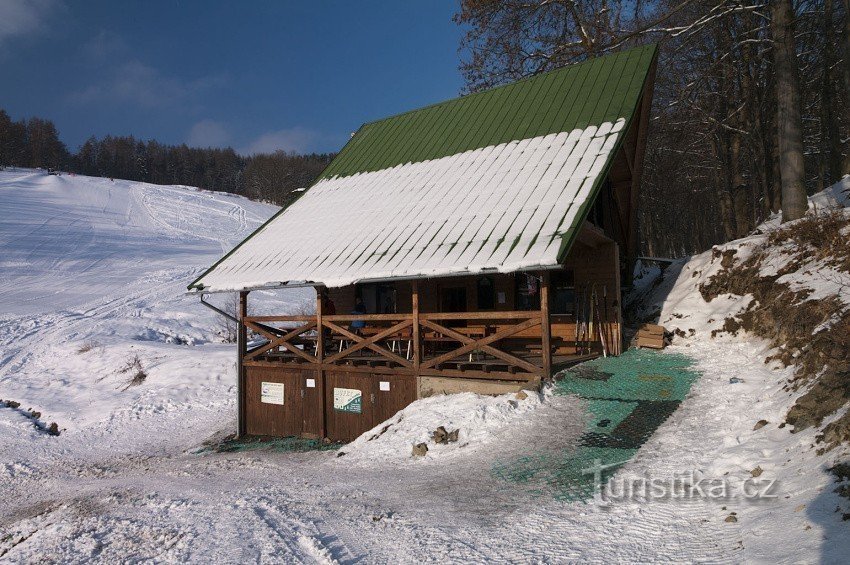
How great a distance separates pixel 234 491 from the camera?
7.73m

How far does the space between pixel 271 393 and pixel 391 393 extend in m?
3.96

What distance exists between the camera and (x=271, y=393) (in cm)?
1383

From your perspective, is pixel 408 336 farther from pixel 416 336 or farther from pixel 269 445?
pixel 269 445

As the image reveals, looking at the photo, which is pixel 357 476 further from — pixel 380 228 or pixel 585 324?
pixel 585 324

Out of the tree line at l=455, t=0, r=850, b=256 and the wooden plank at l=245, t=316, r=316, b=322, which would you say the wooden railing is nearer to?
the wooden plank at l=245, t=316, r=316, b=322

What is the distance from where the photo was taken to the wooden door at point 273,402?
43.9ft

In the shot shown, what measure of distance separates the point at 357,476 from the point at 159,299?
27.9m

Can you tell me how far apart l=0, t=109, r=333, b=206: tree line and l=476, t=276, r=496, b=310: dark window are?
7575 centimetres

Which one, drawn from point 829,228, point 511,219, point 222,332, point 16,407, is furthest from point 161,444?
point 829,228

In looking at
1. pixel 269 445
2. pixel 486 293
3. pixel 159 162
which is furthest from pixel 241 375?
pixel 159 162

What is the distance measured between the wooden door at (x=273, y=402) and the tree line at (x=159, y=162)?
7540 cm

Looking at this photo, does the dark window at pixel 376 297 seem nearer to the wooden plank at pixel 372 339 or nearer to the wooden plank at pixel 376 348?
the wooden plank at pixel 376 348

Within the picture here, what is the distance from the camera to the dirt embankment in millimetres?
5828

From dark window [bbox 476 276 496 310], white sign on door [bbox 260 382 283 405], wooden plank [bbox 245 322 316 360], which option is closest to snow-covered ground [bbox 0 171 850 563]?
white sign on door [bbox 260 382 283 405]
